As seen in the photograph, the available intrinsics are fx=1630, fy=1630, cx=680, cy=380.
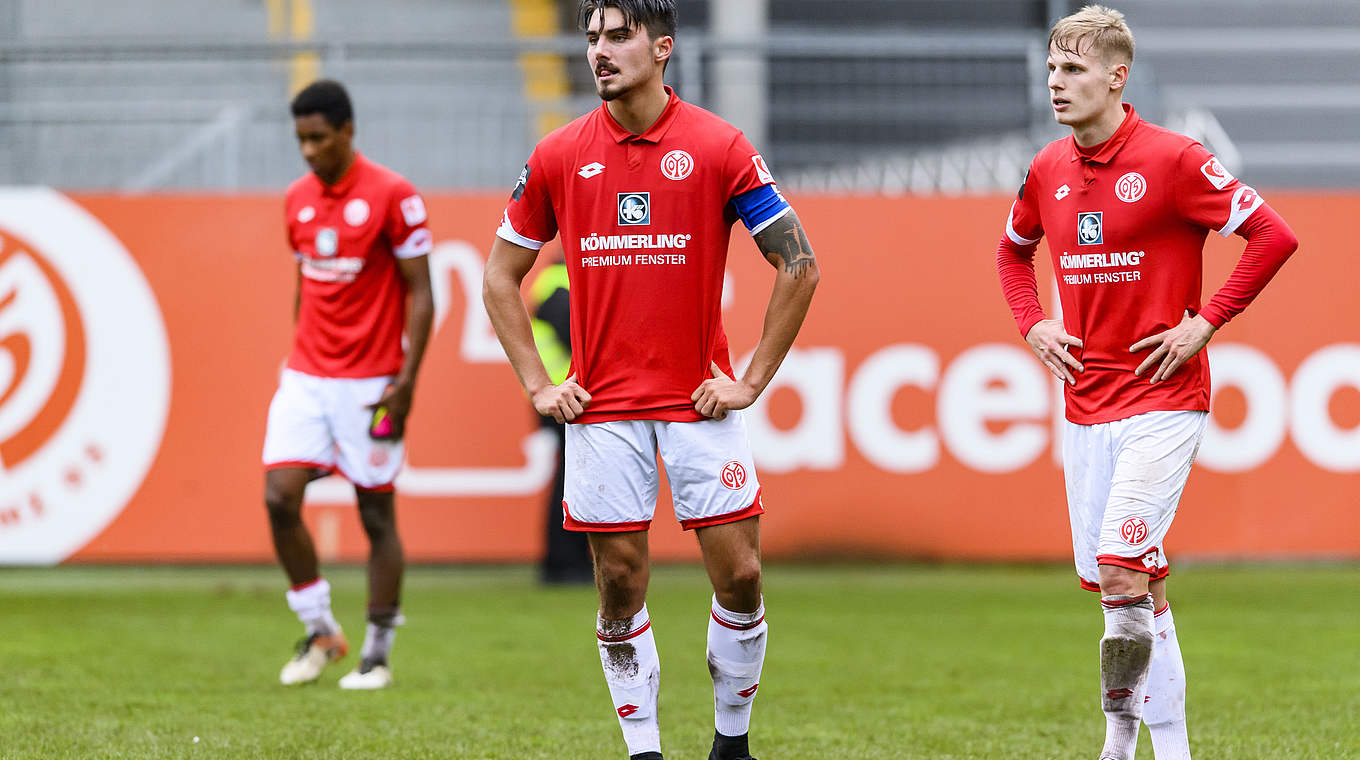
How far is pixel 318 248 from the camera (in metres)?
6.63

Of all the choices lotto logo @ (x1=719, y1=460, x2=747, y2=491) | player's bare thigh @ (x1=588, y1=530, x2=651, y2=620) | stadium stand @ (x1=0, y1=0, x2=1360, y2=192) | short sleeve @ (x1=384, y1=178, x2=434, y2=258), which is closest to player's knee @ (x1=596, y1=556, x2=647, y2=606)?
player's bare thigh @ (x1=588, y1=530, x2=651, y2=620)

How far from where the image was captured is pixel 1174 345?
4.40 meters

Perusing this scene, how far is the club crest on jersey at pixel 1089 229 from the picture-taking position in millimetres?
4539

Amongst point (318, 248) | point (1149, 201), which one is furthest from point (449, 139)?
point (1149, 201)

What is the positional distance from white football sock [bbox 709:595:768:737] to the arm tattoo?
95 cm

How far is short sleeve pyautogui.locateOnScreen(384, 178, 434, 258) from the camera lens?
21.7ft

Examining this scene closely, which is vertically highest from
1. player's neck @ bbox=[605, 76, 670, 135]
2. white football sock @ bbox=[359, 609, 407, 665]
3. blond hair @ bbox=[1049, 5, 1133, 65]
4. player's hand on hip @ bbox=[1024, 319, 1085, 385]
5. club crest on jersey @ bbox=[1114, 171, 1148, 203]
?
blond hair @ bbox=[1049, 5, 1133, 65]

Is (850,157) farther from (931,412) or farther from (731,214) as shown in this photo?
(731,214)

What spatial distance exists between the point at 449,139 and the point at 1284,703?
6.97 m

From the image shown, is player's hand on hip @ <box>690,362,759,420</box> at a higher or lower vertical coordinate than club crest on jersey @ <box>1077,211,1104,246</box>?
lower

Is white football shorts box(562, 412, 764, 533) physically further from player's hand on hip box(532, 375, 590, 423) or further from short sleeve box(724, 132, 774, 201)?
short sleeve box(724, 132, 774, 201)

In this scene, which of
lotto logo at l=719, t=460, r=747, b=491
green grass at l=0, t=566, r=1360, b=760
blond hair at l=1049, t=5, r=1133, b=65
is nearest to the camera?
lotto logo at l=719, t=460, r=747, b=491

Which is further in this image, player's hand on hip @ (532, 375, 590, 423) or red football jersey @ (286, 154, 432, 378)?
red football jersey @ (286, 154, 432, 378)

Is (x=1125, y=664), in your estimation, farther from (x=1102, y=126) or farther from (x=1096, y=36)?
(x=1096, y=36)
